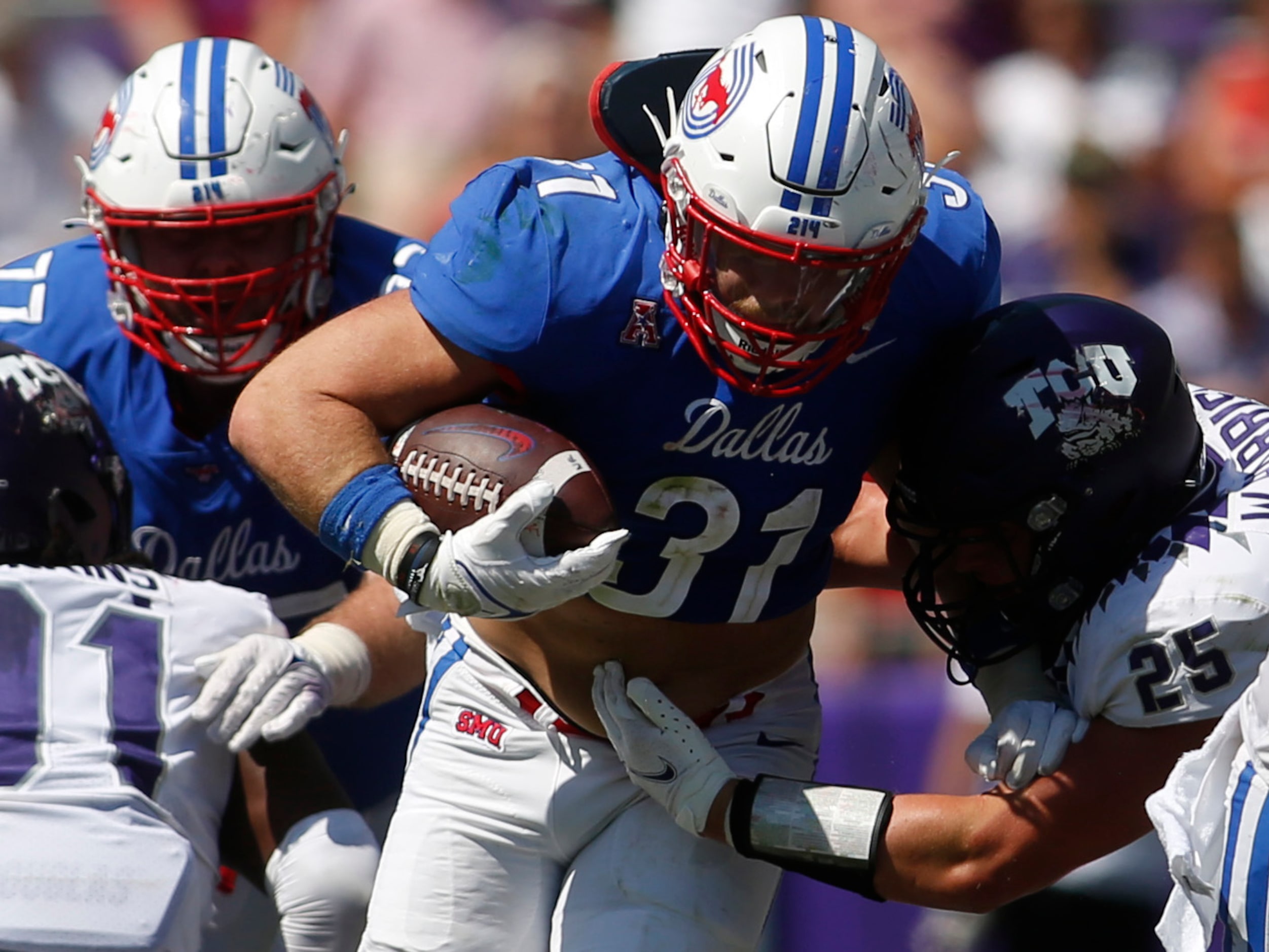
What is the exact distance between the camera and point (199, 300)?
11.1 feet

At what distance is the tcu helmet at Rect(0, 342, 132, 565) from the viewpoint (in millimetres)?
2707

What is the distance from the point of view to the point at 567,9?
20.9ft

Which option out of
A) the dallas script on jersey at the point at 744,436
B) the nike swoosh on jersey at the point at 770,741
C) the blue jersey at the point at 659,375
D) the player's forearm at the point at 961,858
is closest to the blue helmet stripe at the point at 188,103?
the blue jersey at the point at 659,375

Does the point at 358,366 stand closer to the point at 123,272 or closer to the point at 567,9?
the point at 123,272

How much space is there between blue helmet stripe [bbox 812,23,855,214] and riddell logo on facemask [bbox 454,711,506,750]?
1.02m

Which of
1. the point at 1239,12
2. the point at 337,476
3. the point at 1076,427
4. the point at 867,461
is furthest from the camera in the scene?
the point at 1239,12

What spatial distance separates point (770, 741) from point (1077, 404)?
763 mm

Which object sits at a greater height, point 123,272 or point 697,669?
point 123,272

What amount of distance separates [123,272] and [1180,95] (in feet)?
13.5

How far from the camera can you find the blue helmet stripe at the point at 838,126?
8.16 feet

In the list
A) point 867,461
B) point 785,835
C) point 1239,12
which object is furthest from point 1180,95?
point 785,835

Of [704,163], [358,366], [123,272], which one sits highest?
[704,163]

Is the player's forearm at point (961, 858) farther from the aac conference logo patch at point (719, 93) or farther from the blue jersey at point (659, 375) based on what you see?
the aac conference logo patch at point (719, 93)

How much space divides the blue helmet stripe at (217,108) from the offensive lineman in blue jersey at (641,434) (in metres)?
0.95
